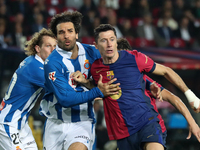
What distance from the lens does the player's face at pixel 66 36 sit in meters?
4.12

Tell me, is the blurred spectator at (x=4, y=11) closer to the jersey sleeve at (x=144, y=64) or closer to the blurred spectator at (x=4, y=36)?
the blurred spectator at (x=4, y=36)

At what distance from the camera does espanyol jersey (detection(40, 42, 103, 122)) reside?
383 centimetres

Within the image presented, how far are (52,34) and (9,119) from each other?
1.31 m

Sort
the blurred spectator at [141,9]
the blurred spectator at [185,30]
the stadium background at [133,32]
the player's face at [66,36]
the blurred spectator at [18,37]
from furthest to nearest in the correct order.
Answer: the blurred spectator at [141,9]
the blurred spectator at [185,30]
the blurred spectator at [18,37]
the stadium background at [133,32]
the player's face at [66,36]

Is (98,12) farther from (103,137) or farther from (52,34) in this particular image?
(52,34)

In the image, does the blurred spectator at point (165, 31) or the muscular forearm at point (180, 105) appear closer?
the muscular forearm at point (180, 105)

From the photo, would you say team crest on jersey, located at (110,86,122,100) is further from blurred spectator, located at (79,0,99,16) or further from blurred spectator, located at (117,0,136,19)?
blurred spectator, located at (117,0,136,19)

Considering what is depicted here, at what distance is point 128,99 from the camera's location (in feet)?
12.5

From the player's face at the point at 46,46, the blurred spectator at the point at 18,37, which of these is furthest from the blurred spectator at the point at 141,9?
the player's face at the point at 46,46

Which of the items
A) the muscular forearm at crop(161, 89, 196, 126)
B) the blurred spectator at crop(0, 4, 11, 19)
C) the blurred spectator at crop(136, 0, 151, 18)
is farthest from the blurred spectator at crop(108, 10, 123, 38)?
the muscular forearm at crop(161, 89, 196, 126)

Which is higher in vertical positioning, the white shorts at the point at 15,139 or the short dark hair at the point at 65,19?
the short dark hair at the point at 65,19

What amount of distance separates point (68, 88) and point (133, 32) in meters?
6.61

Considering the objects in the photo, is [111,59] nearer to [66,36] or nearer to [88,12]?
[66,36]

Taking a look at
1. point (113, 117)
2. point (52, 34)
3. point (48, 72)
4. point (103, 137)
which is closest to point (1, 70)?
point (103, 137)
